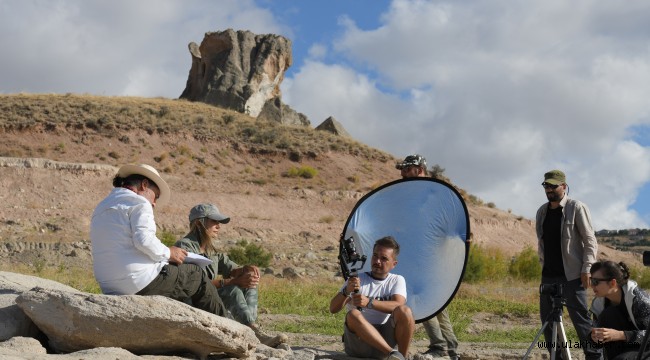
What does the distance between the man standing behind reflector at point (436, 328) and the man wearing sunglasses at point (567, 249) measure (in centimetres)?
117

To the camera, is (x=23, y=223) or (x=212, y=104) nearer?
(x=23, y=223)

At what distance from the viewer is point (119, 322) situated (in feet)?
21.6

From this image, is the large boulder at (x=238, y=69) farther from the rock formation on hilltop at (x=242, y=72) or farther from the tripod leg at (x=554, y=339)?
the tripod leg at (x=554, y=339)

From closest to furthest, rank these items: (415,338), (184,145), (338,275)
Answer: (415,338) → (338,275) → (184,145)

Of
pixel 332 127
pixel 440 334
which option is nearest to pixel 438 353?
pixel 440 334

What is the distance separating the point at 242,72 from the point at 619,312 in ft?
207

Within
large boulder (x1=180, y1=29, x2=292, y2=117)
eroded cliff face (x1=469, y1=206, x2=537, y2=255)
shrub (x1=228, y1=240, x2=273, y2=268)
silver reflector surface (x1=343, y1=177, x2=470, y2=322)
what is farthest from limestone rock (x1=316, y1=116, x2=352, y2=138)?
silver reflector surface (x1=343, y1=177, x2=470, y2=322)

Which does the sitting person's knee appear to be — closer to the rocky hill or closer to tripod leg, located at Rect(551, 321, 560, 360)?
tripod leg, located at Rect(551, 321, 560, 360)

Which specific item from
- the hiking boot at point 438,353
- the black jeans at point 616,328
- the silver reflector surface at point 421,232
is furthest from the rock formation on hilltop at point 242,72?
the black jeans at point 616,328

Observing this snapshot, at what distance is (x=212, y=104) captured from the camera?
6594cm

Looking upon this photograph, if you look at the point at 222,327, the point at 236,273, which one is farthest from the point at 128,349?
the point at 236,273

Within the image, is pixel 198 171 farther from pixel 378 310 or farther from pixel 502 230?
pixel 378 310

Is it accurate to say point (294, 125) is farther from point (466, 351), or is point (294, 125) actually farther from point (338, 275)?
point (466, 351)

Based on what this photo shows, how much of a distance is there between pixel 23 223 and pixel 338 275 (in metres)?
14.0
